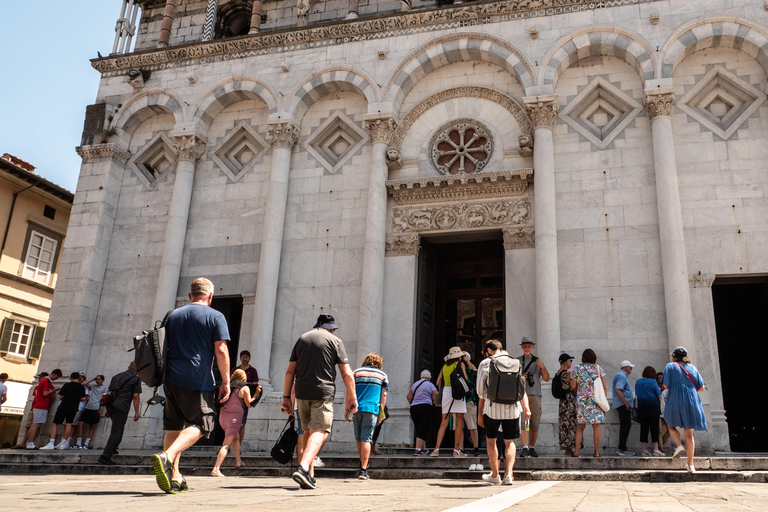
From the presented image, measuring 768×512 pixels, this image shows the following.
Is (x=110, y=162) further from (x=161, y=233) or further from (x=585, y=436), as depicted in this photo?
(x=585, y=436)

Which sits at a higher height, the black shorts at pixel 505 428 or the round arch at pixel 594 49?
the round arch at pixel 594 49

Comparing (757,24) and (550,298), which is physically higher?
(757,24)

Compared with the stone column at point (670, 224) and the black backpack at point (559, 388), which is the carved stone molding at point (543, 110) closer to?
the stone column at point (670, 224)

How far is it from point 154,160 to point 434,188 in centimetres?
891

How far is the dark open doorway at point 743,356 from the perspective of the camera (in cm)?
1811

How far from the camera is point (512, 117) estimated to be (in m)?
16.8

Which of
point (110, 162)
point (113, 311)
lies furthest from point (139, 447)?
point (110, 162)

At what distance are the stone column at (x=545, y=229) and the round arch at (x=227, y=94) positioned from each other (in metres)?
7.57

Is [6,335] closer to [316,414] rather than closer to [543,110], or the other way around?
[543,110]

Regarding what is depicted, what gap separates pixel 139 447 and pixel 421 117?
11032mm

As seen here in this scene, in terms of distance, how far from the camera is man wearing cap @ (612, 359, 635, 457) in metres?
12.5

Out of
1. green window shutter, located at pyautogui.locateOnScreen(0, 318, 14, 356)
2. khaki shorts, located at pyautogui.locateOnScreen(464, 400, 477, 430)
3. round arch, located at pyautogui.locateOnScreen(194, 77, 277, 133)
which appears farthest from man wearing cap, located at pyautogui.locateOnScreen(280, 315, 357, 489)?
green window shutter, located at pyautogui.locateOnScreen(0, 318, 14, 356)

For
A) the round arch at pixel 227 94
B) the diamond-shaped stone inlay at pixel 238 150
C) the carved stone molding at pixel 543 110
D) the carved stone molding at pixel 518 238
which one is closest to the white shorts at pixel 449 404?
the carved stone molding at pixel 518 238

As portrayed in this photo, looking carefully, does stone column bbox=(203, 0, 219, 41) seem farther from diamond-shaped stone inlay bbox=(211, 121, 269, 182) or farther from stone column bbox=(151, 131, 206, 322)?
stone column bbox=(151, 131, 206, 322)
